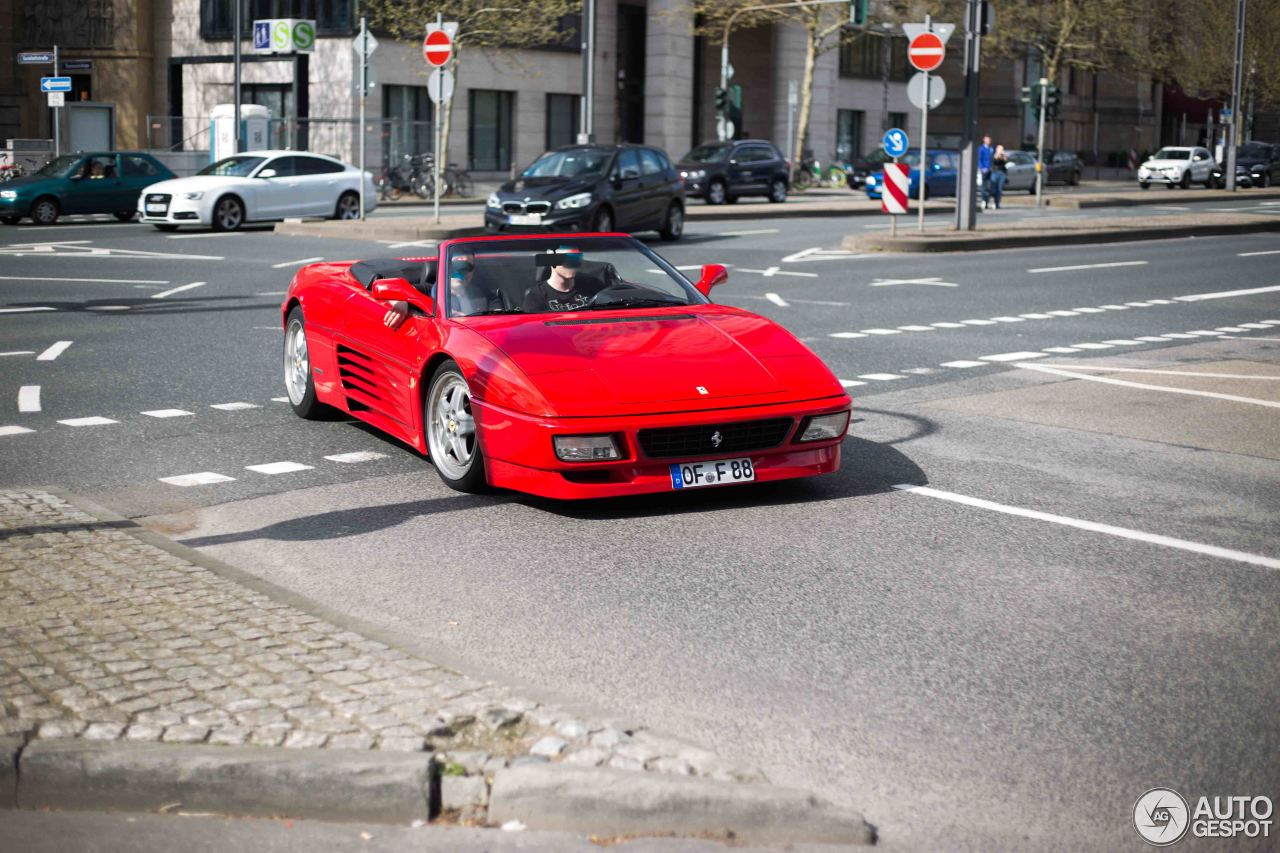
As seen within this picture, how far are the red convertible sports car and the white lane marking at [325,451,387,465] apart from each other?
6.9 inches

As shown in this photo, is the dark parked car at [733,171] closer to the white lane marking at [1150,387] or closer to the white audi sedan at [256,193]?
the white audi sedan at [256,193]

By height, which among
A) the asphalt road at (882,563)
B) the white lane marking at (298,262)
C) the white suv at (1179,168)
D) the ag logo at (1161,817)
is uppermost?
the white suv at (1179,168)

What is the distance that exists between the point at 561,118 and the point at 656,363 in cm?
5242

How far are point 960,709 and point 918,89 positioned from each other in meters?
22.5

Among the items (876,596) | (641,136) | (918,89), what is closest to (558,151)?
(918,89)

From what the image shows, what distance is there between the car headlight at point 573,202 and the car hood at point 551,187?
13 centimetres

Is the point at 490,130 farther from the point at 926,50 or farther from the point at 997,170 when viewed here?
the point at 926,50

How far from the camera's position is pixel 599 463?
287 inches

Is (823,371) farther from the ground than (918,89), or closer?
closer

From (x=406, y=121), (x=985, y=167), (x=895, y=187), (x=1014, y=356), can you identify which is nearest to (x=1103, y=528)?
(x=1014, y=356)

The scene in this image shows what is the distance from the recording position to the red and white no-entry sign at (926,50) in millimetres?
26189

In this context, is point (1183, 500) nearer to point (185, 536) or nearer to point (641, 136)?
point (185, 536)

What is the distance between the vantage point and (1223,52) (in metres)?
78.2

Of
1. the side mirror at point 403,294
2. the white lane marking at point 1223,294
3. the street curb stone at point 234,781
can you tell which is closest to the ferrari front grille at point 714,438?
the side mirror at point 403,294
